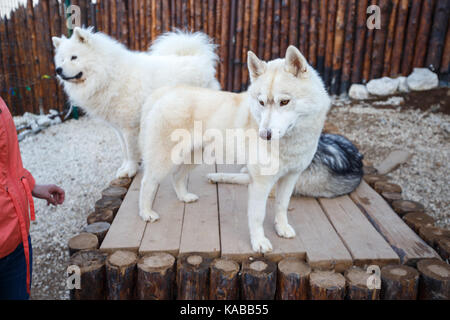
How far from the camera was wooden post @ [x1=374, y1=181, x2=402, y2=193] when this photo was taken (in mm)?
3311

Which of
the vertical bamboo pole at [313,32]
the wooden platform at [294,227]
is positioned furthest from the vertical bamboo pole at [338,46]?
the wooden platform at [294,227]

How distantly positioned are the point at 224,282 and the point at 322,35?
570 cm

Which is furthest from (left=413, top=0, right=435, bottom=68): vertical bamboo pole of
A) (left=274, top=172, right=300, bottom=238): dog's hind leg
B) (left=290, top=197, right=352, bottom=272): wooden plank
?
(left=274, top=172, right=300, bottom=238): dog's hind leg

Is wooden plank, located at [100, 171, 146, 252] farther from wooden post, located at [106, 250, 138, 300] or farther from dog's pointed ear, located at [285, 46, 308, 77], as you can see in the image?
dog's pointed ear, located at [285, 46, 308, 77]

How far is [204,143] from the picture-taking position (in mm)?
2639

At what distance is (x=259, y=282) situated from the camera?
2.21m

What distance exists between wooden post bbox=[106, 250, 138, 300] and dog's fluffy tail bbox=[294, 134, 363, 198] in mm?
1598

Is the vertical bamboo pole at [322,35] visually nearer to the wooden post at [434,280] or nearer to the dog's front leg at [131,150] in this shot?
the dog's front leg at [131,150]

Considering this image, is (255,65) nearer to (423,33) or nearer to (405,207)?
(405,207)

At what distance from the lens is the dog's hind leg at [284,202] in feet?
8.18

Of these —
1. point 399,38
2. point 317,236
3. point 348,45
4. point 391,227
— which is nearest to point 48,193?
point 317,236

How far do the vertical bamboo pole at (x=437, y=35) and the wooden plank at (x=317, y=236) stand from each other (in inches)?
191
